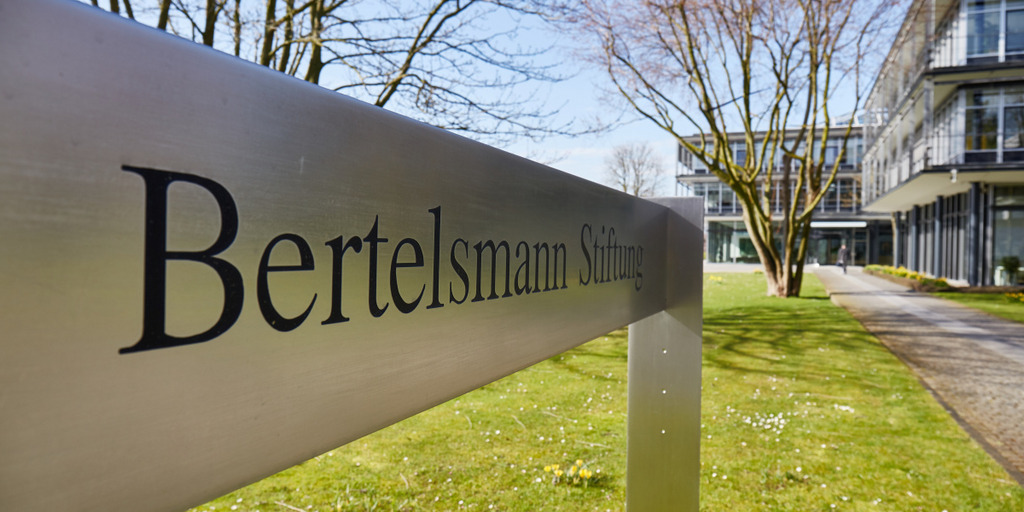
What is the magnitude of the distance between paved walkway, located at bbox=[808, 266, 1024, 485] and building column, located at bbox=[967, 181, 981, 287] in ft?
18.8

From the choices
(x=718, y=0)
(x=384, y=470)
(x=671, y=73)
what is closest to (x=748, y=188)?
(x=671, y=73)

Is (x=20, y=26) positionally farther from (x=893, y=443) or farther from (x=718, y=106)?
(x=718, y=106)

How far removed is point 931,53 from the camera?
20.3 m

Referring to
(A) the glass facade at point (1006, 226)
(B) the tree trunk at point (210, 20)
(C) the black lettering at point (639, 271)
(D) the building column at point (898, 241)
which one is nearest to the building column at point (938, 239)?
(A) the glass facade at point (1006, 226)

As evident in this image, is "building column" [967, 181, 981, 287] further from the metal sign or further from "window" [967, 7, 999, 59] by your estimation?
the metal sign

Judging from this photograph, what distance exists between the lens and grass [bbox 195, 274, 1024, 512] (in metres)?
3.61

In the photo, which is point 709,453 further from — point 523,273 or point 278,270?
point 278,270

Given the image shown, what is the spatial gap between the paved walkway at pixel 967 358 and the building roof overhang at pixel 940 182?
5352mm

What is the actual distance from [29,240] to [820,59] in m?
16.1

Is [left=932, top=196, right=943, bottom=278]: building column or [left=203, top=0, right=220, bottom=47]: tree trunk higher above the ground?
[left=203, top=0, right=220, bottom=47]: tree trunk

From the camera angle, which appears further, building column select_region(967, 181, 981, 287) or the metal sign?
building column select_region(967, 181, 981, 287)

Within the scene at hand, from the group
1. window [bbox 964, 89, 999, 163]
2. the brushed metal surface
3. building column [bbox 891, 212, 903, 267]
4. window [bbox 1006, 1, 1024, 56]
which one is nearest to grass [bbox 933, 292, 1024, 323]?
window [bbox 964, 89, 999, 163]

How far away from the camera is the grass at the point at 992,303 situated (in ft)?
43.5

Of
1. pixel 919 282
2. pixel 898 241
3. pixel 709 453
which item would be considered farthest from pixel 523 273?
pixel 898 241
